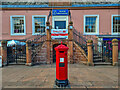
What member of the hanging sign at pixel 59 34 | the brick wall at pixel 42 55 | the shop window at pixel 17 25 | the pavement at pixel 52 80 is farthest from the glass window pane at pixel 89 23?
the shop window at pixel 17 25

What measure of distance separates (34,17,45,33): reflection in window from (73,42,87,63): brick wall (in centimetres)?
544

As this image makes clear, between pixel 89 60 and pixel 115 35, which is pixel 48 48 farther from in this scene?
pixel 115 35

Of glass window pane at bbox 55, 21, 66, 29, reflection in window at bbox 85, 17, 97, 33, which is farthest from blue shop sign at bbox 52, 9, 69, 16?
reflection in window at bbox 85, 17, 97, 33

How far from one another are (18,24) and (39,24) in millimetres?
2833

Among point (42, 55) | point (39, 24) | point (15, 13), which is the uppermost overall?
point (15, 13)

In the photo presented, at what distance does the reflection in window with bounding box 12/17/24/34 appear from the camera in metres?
12.2

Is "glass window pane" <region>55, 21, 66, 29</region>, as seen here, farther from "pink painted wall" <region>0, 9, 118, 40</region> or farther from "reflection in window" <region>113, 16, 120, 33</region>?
"reflection in window" <region>113, 16, 120, 33</region>

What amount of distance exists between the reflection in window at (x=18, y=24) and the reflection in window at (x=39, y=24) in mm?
1872

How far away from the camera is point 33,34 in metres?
11.8

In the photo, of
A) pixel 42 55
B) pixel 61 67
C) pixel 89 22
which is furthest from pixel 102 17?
pixel 61 67

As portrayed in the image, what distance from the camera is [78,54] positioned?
8.62m

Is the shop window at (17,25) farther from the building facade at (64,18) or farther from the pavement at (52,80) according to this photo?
the pavement at (52,80)

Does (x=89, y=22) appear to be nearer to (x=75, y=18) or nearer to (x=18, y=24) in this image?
(x=75, y=18)

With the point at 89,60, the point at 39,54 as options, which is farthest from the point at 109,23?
the point at 39,54
